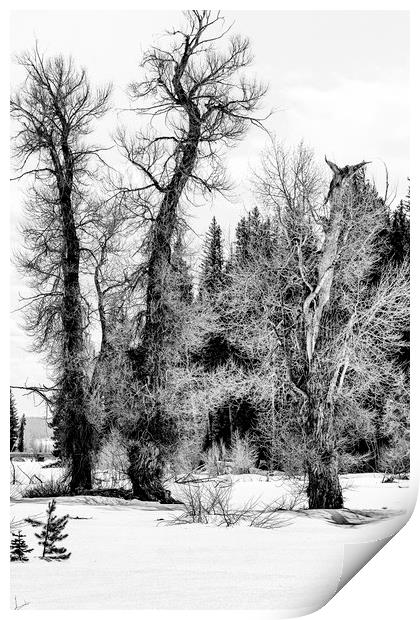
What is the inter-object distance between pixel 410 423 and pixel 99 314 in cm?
241

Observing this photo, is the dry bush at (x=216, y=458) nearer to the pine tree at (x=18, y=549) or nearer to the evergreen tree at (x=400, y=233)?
the pine tree at (x=18, y=549)

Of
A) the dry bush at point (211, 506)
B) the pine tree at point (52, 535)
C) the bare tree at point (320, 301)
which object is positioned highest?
the bare tree at point (320, 301)

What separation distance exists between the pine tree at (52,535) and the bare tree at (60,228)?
41 cm

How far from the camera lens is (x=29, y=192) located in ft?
21.2

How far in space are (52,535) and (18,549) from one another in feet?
0.81

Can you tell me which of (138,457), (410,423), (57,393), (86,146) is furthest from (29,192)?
(410,423)

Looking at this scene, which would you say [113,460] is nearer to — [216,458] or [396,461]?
[216,458]

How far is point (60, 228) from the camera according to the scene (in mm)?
6602

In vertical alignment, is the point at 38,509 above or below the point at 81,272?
below

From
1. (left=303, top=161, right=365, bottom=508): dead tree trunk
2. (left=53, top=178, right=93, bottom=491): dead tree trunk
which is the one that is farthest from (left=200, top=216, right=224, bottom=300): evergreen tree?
(left=53, top=178, right=93, bottom=491): dead tree trunk

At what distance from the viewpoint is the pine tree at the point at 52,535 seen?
5.85 meters

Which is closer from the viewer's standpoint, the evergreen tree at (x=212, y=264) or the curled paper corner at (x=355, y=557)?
the curled paper corner at (x=355, y=557)

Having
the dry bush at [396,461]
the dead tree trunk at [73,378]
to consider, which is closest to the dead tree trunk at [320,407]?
the dry bush at [396,461]

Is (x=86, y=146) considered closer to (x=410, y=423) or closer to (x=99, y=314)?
(x=99, y=314)
